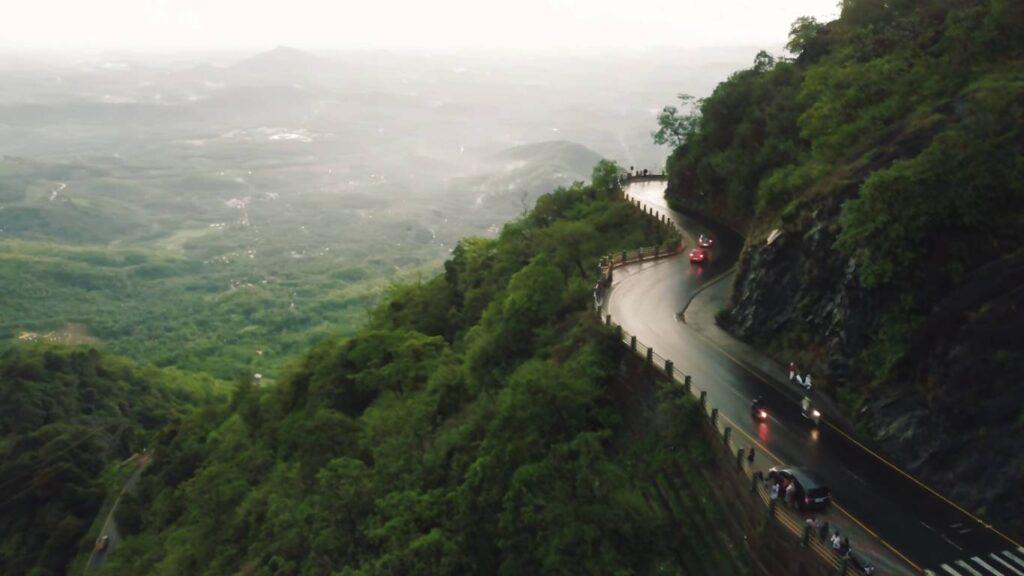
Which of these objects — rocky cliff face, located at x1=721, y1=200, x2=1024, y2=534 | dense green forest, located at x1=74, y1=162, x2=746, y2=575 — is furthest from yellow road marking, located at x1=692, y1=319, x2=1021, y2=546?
dense green forest, located at x1=74, y1=162, x2=746, y2=575

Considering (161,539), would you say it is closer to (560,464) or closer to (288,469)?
(288,469)

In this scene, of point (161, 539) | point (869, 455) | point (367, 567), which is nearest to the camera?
point (869, 455)

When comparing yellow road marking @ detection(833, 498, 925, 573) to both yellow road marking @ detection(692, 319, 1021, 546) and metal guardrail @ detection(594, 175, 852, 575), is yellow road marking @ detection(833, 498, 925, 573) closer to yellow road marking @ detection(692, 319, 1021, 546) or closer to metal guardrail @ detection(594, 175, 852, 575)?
metal guardrail @ detection(594, 175, 852, 575)

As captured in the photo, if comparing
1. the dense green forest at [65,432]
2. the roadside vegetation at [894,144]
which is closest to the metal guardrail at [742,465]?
the roadside vegetation at [894,144]

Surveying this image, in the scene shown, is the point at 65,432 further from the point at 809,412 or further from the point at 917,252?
the point at 917,252

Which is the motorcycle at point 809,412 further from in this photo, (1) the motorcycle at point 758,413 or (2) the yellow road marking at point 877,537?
(2) the yellow road marking at point 877,537

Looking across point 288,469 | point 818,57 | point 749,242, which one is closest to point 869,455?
point 749,242
